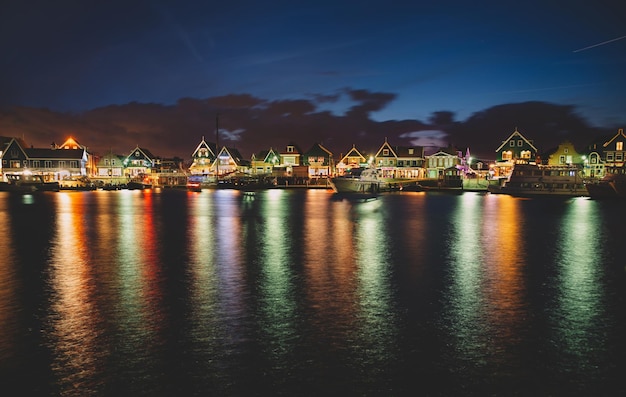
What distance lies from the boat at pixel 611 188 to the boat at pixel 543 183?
3.40 meters

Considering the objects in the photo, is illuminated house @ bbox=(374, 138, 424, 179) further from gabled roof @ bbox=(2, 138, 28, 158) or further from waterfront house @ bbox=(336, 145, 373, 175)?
gabled roof @ bbox=(2, 138, 28, 158)

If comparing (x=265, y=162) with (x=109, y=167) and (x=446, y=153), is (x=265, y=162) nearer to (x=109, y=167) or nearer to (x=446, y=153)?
(x=109, y=167)

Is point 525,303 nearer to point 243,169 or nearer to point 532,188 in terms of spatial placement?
point 532,188

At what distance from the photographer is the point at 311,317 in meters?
9.68

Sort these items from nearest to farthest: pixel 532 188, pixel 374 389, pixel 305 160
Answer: pixel 374 389
pixel 532 188
pixel 305 160

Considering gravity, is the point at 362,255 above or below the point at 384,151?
below

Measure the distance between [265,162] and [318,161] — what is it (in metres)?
11.8

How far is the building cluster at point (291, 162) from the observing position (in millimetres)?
88250

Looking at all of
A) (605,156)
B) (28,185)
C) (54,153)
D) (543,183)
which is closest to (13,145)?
(54,153)

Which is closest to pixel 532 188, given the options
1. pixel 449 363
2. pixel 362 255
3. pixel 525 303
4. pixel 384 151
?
pixel 384 151

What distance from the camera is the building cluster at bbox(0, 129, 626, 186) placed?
88.2 m

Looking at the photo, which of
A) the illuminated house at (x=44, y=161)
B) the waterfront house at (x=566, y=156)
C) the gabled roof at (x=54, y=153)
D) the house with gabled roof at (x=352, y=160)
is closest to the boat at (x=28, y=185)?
the illuminated house at (x=44, y=161)

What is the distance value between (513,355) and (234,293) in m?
6.70

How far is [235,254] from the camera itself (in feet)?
56.5
